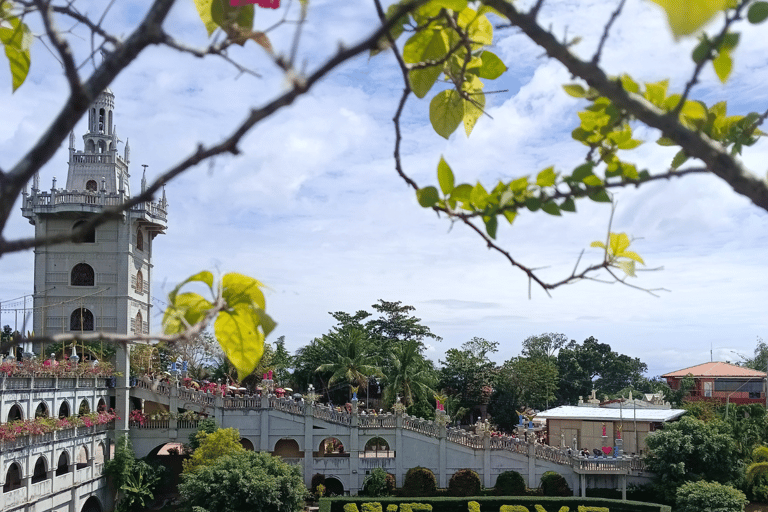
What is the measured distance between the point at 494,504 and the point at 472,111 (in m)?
24.3

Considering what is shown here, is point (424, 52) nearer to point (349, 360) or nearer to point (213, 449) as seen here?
point (213, 449)

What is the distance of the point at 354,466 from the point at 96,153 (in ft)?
54.0

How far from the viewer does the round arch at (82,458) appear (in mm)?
24678

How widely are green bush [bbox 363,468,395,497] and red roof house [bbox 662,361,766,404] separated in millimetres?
23367

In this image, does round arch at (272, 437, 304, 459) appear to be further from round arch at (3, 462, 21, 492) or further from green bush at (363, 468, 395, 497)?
round arch at (3, 462, 21, 492)

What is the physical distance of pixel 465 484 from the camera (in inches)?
1048

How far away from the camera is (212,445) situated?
2469 cm

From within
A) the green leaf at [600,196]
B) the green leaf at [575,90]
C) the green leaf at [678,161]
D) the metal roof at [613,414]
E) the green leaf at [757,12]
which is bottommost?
the metal roof at [613,414]

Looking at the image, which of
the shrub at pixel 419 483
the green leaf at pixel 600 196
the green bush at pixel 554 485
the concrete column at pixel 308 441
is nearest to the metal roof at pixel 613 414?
the green bush at pixel 554 485

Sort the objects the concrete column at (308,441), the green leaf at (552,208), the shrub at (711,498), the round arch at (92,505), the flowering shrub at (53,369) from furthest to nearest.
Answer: the concrete column at (308,441) → the round arch at (92,505) → the shrub at (711,498) → the flowering shrub at (53,369) → the green leaf at (552,208)

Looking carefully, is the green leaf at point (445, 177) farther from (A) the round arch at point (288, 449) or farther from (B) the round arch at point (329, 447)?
(B) the round arch at point (329, 447)

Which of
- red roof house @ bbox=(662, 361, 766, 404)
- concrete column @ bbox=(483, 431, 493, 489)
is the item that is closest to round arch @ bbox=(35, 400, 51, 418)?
concrete column @ bbox=(483, 431, 493, 489)

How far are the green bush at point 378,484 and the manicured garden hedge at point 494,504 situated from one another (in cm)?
245

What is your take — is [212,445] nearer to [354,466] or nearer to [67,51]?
[354,466]
